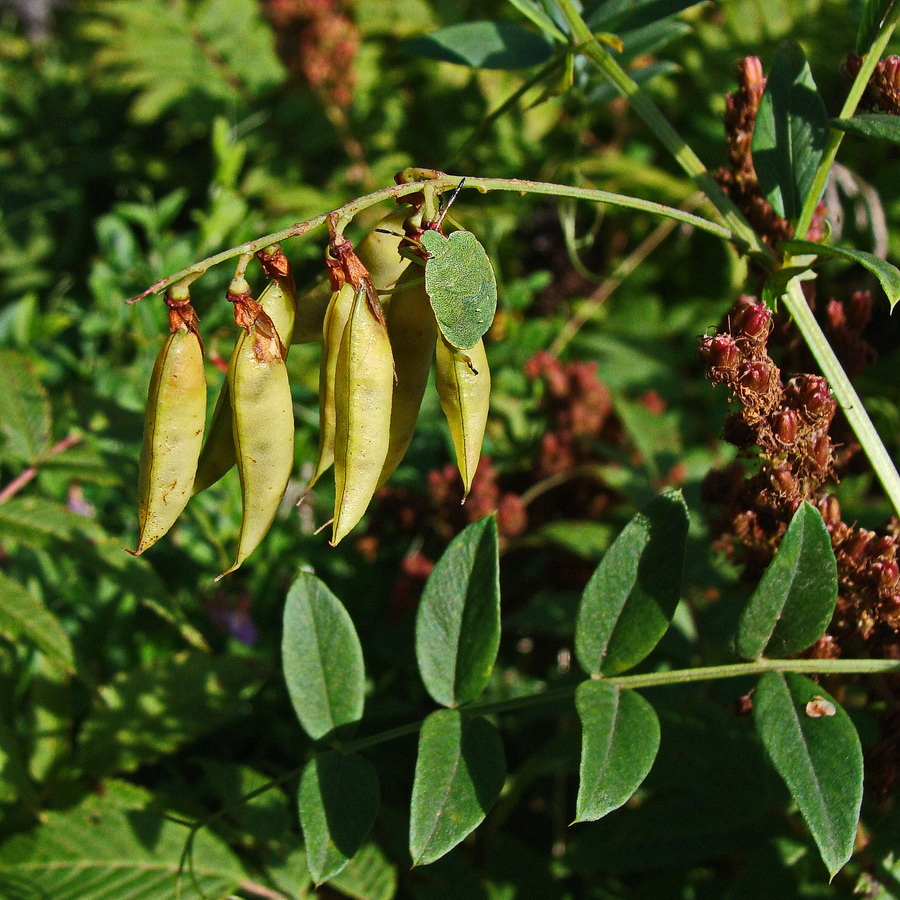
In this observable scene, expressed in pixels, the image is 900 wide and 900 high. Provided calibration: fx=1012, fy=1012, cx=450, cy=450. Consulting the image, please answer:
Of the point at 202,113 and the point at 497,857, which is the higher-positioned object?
the point at 202,113

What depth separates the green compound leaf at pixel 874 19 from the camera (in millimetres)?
883

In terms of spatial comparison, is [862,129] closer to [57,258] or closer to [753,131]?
[753,131]

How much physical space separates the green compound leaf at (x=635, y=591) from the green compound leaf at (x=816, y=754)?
0.11 meters

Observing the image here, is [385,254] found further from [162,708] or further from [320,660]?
[162,708]

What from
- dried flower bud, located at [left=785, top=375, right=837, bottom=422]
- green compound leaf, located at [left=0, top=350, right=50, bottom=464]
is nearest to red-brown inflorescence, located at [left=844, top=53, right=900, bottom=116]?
dried flower bud, located at [left=785, top=375, right=837, bottom=422]

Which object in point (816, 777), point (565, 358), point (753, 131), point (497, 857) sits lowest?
point (497, 857)

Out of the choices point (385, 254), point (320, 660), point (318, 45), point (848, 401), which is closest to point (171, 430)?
point (385, 254)

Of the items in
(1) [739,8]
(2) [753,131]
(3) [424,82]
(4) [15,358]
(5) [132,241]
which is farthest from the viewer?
(3) [424,82]

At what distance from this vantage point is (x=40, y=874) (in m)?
Result: 1.16

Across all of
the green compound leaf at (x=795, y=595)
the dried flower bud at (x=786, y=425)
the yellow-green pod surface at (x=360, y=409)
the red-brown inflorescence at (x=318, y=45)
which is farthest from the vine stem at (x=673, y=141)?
the red-brown inflorescence at (x=318, y=45)

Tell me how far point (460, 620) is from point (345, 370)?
1.13 ft

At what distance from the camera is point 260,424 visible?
2.67 ft

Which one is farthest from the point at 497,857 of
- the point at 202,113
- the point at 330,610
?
the point at 202,113

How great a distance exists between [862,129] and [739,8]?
5.90 feet
